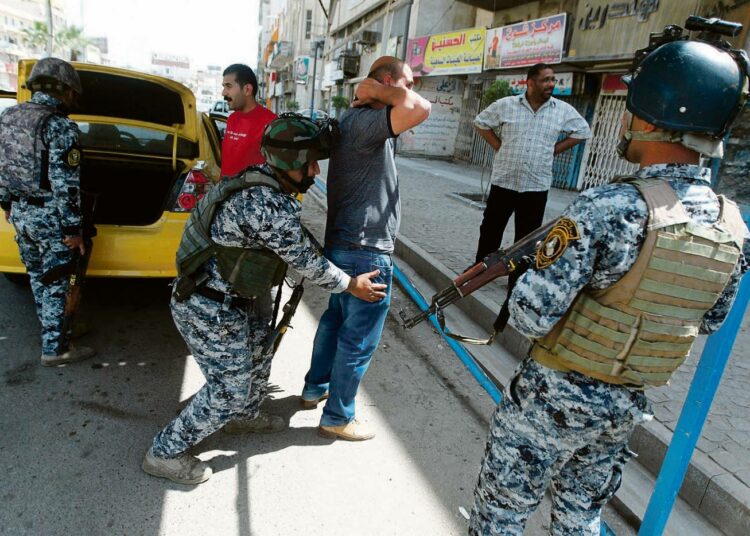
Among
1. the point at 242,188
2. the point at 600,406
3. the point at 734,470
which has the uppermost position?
the point at 242,188

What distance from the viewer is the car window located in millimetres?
3872

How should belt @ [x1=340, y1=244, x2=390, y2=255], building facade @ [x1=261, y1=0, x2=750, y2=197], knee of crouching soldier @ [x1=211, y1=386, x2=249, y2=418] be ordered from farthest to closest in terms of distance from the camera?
building facade @ [x1=261, y1=0, x2=750, y2=197] → belt @ [x1=340, y1=244, x2=390, y2=255] → knee of crouching soldier @ [x1=211, y1=386, x2=249, y2=418]

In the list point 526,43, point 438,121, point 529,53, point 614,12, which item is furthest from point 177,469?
point 438,121

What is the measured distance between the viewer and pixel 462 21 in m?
17.8

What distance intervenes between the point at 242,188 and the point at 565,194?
10.7 meters

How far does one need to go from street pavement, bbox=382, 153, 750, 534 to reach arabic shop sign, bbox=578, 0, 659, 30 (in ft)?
12.0

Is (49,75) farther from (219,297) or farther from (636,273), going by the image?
(636,273)

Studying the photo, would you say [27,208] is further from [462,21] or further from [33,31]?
[33,31]

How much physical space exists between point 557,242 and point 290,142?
1.06m

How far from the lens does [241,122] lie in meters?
3.65

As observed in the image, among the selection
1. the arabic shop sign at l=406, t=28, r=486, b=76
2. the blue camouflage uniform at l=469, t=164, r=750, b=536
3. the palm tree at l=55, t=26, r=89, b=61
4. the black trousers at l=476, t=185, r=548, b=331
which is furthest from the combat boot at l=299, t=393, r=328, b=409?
the palm tree at l=55, t=26, r=89, b=61

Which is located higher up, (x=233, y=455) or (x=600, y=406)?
(x=600, y=406)

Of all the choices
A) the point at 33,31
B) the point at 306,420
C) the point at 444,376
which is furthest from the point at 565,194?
the point at 33,31

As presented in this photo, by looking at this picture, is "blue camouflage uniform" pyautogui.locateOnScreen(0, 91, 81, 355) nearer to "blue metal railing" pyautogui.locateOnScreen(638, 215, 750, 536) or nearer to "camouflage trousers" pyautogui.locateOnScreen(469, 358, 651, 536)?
"camouflage trousers" pyautogui.locateOnScreen(469, 358, 651, 536)
